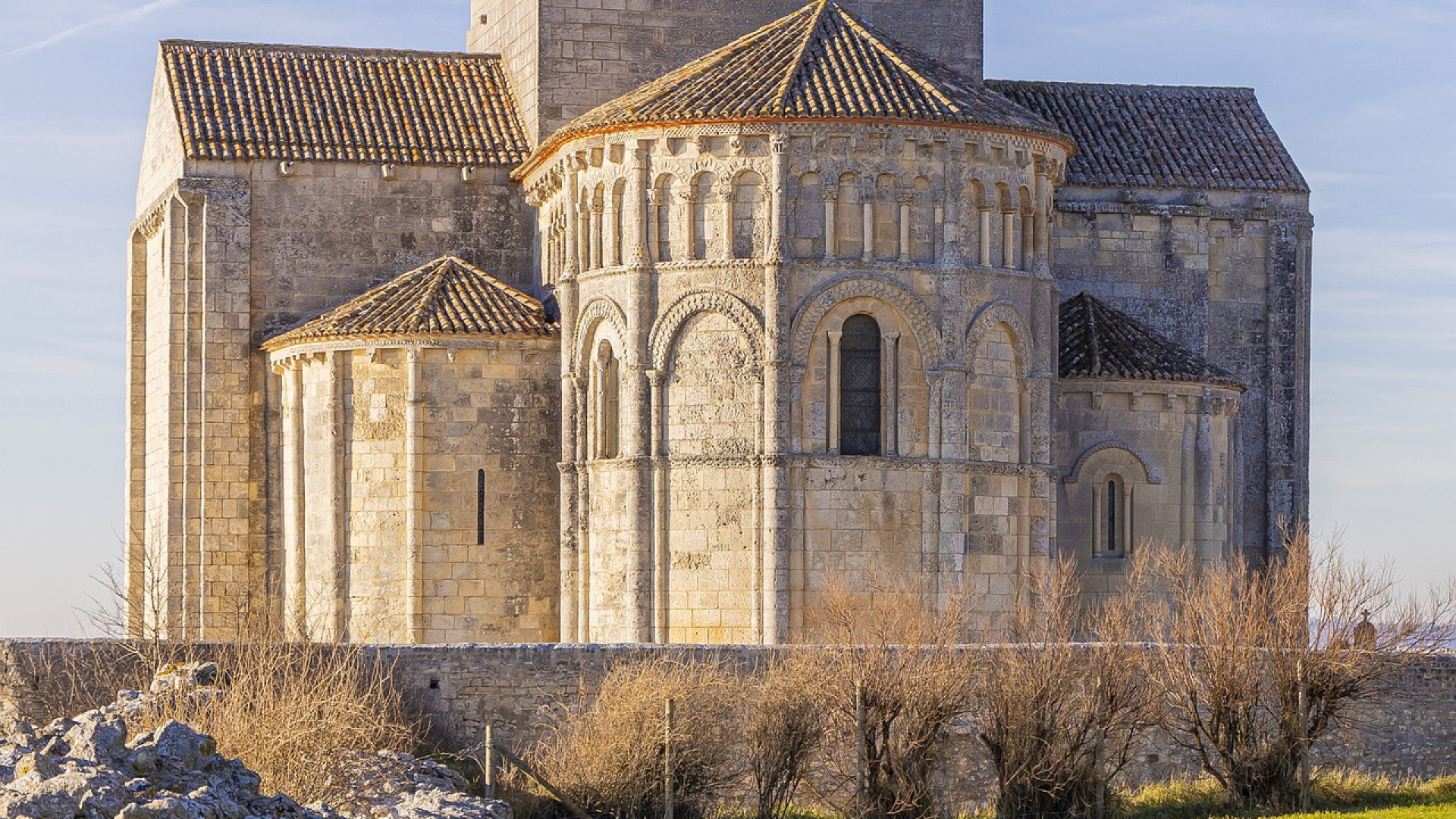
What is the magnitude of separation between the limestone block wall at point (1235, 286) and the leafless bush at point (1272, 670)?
33.7 ft

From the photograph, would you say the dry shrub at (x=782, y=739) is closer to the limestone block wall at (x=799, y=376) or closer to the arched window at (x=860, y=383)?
the limestone block wall at (x=799, y=376)

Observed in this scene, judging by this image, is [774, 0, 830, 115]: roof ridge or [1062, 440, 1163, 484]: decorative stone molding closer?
[774, 0, 830, 115]: roof ridge

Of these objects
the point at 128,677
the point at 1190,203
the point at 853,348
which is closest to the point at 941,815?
the point at 853,348

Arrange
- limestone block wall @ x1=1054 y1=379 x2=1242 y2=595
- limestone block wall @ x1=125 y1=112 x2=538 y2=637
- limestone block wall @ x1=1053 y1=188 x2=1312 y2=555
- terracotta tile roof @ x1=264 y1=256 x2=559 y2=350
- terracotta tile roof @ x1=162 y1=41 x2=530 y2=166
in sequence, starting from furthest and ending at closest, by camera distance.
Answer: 1. limestone block wall @ x1=1053 y1=188 x2=1312 y2=555
2. terracotta tile roof @ x1=162 y1=41 x2=530 y2=166
3. limestone block wall @ x1=125 y1=112 x2=538 y2=637
4. limestone block wall @ x1=1054 y1=379 x2=1242 y2=595
5. terracotta tile roof @ x1=264 y1=256 x2=559 y2=350

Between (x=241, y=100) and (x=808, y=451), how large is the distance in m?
12.1

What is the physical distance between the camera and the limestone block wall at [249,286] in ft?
125

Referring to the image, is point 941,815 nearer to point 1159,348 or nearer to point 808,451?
point 808,451

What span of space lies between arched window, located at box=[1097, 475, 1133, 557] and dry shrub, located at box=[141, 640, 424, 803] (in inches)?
498

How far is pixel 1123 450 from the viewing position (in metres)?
37.0

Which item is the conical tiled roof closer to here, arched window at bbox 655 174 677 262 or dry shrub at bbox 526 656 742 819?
arched window at bbox 655 174 677 262

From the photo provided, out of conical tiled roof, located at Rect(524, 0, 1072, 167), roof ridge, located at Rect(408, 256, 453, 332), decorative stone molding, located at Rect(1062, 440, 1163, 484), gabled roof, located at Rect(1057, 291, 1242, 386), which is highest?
Result: conical tiled roof, located at Rect(524, 0, 1072, 167)

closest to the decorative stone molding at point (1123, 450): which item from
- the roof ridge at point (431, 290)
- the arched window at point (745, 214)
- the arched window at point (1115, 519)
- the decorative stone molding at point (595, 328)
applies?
the arched window at point (1115, 519)

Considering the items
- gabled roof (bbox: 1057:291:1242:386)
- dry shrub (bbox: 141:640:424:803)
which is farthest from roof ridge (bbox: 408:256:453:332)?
gabled roof (bbox: 1057:291:1242:386)

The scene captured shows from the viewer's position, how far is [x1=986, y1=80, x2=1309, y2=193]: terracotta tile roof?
40.2 m
